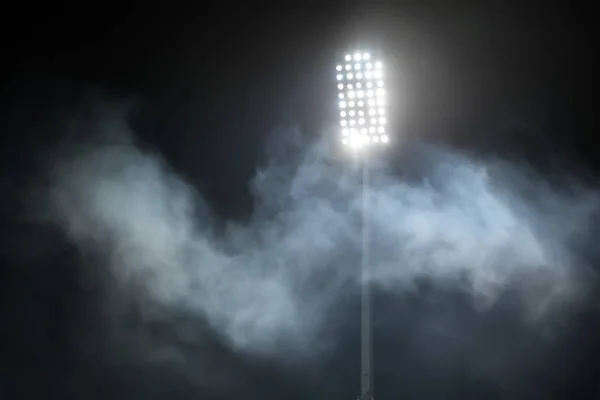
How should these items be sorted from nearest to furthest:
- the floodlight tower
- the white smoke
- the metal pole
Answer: the metal pole, the floodlight tower, the white smoke

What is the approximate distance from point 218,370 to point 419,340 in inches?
178

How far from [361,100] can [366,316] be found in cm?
448

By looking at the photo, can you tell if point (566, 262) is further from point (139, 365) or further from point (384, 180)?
point (139, 365)

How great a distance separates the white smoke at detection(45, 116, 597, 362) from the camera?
42.1ft

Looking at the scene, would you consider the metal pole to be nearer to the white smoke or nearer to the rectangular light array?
the rectangular light array

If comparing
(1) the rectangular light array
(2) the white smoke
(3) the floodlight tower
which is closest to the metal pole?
(3) the floodlight tower

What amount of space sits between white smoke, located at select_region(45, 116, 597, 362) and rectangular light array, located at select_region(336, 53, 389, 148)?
113 cm

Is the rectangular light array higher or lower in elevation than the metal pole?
higher

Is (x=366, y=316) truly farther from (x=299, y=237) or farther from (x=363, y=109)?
(x=363, y=109)

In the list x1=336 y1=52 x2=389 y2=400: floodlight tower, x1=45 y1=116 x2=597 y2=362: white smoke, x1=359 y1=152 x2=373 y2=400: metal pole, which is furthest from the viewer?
x1=45 y1=116 x2=597 y2=362: white smoke

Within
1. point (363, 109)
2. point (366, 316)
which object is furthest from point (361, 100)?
point (366, 316)

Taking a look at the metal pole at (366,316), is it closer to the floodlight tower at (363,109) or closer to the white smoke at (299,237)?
the floodlight tower at (363,109)

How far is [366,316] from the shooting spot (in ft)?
34.9

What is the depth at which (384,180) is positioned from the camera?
1335 centimetres
